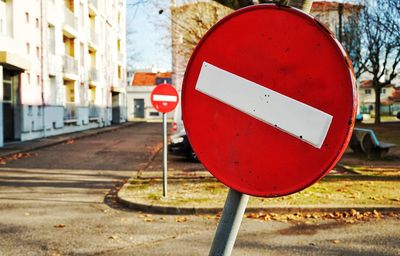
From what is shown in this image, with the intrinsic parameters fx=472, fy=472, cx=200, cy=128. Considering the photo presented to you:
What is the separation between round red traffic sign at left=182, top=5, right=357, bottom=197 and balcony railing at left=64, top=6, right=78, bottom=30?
107 feet

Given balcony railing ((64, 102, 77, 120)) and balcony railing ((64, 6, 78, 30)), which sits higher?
balcony railing ((64, 6, 78, 30))

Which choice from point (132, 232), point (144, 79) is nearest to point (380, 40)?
point (132, 232)

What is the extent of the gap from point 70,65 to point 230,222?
33.8 m

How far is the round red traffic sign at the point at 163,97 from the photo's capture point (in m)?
8.56

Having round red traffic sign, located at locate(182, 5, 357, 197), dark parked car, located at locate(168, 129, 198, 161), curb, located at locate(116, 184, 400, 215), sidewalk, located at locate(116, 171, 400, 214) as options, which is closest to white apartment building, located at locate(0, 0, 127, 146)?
dark parked car, located at locate(168, 129, 198, 161)

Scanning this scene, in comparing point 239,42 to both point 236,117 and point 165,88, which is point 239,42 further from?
point 165,88

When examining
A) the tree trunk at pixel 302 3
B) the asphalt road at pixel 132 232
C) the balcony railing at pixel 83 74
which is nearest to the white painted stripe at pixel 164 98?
the asphalt road at pixel 132 232

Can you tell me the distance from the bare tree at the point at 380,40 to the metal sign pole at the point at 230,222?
26668mm

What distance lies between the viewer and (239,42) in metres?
1.54

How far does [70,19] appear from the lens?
3369 cm

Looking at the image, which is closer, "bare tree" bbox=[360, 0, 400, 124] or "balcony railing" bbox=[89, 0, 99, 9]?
"bare tree" bbox=[360, 0, 400, 124]

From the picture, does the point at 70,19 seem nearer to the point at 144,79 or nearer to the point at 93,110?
the point at 93,110

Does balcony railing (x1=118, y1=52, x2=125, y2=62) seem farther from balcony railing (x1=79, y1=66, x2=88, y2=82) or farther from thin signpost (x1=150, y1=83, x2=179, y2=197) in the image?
thin signpost (x1=150, y1=83, x2=179, y2=197)

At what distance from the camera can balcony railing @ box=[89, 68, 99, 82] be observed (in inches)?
1607
